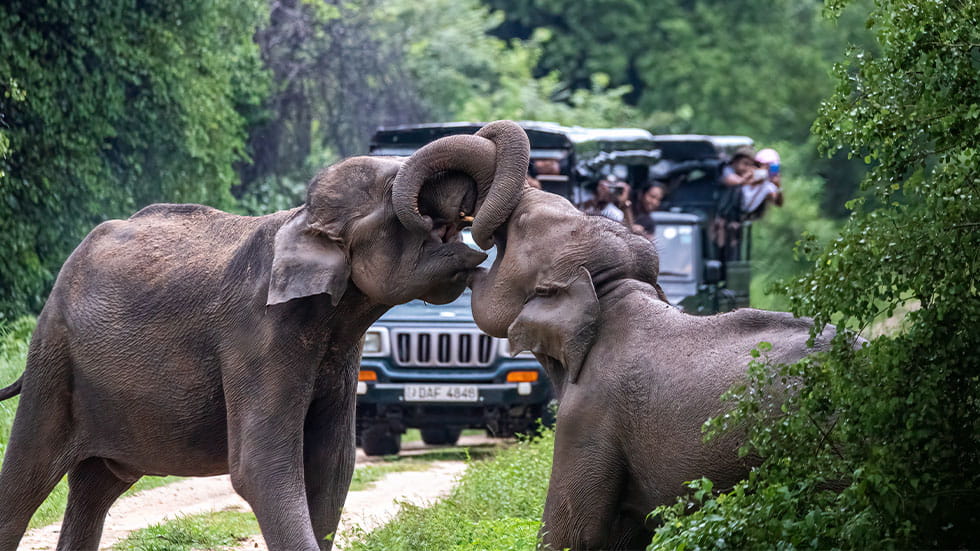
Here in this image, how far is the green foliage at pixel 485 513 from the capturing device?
24.6ft

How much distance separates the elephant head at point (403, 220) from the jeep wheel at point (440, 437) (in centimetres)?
872

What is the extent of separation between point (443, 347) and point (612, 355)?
755cm

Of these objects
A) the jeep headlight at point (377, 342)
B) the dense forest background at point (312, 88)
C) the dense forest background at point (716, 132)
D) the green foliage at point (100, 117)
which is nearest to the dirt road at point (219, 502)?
the jeep headlight at point (377, 342)

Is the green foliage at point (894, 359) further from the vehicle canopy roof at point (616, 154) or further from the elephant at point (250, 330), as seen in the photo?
the vehicle canopy roof at point (616, 154)

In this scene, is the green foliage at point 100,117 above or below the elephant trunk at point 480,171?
below

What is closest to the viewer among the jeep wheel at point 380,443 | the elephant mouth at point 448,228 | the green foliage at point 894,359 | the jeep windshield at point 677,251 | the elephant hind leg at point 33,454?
the green foliage at point 894,359

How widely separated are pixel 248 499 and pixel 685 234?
1146 cm

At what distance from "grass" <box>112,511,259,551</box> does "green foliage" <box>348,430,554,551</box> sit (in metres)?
1.23

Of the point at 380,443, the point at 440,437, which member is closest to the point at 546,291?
the point at 380,443

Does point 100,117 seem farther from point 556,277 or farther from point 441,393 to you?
point 556,277

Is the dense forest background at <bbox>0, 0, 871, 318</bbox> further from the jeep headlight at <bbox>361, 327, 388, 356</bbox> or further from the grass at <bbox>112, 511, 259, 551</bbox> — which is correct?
the grass at <bbox>112, 511, 259, 551</bbox>

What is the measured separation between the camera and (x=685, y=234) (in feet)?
56.5

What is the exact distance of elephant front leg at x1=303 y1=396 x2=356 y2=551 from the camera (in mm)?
6793

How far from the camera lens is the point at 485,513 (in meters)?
8.88
